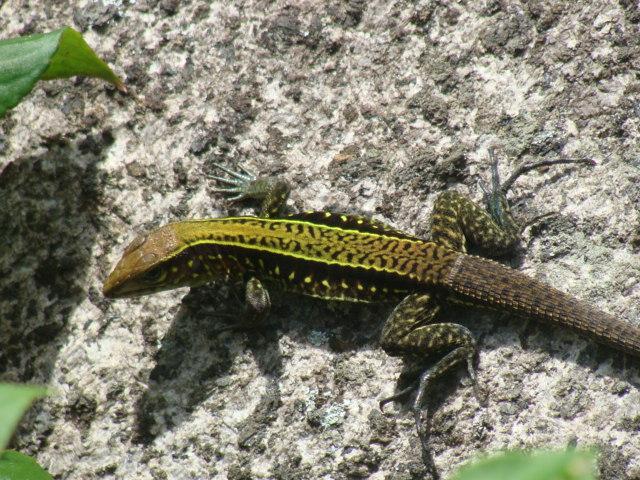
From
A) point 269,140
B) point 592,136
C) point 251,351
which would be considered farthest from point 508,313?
point 269,140

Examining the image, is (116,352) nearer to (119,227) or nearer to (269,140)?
(119,227)

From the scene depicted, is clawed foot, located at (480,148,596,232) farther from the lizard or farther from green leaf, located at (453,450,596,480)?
green leaf, located at (453,450,596,480)

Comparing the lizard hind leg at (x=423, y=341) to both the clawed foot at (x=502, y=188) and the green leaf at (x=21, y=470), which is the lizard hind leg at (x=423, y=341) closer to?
the clawed foot at (x=502, y=188)

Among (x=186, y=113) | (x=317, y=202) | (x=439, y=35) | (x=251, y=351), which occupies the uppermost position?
(x=439, y=35)

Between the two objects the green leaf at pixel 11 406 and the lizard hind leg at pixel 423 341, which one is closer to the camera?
the green leaf at pixel 11 406

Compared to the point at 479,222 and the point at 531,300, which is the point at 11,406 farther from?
the point at 479,222

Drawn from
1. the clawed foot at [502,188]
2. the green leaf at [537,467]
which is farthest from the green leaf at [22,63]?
the green leaf at [537,467]
